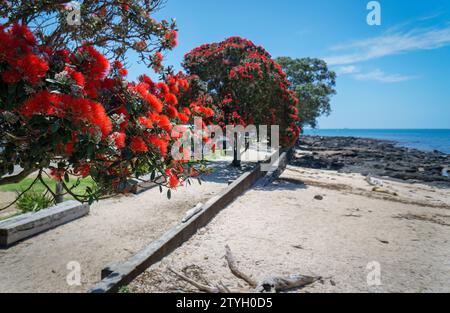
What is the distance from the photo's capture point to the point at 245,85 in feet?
37.4

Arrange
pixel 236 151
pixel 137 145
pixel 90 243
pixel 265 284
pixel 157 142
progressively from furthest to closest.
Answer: pixel 236 151, pixel 90 243, pixel 265 284, pixel 157 142, pixel 137 145

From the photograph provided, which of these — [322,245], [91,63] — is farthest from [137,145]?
[322,245]

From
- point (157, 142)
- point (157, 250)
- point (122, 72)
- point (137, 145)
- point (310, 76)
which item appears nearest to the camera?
point (137, 145)

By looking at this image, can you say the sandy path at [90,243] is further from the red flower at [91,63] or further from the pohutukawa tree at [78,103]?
the red flower at [91,63]

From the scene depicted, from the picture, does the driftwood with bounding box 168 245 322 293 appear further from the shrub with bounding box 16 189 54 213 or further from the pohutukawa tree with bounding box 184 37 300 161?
the pohutukawa tree with bounding box 184 37 300 161

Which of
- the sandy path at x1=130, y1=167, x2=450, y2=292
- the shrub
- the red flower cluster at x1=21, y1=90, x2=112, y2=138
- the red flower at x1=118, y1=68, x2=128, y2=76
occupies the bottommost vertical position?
the sandy path at x1=130, y1=167, x2=450, y2=292

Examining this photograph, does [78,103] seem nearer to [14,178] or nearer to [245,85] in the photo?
[14,178]

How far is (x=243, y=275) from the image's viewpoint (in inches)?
156

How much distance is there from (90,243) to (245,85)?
26.7 ft

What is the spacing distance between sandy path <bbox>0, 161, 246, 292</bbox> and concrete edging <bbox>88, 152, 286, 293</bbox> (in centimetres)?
51

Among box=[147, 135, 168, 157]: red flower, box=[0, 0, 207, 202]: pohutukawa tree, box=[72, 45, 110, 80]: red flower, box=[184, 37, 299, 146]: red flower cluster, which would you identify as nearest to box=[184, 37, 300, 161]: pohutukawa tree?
box=[184, 37, 299, 146]: red flower cluster

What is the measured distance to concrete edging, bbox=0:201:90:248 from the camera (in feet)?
15.8
